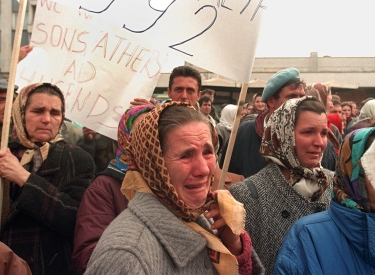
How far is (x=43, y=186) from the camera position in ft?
7.75

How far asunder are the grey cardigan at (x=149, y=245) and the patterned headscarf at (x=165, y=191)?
33 mm

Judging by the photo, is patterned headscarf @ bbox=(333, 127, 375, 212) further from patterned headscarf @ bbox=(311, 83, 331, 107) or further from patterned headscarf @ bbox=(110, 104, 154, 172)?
patterned headscarf @ bbox=(311, 83, 331, 107)

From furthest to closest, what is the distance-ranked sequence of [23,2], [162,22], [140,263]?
1. [162,22]
2. [23,2]
3. [140,263]

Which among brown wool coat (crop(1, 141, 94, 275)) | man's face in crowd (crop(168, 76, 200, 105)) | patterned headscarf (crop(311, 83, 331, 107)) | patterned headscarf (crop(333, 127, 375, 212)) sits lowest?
brown wool coat (crop(1, 141, 94, 275))

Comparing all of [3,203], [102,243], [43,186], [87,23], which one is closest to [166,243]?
[102,243]

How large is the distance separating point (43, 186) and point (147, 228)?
3.50 ft

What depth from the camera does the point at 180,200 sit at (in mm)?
1572

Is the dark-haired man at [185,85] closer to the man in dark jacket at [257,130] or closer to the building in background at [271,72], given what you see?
the man in dark jacket at [257,130]

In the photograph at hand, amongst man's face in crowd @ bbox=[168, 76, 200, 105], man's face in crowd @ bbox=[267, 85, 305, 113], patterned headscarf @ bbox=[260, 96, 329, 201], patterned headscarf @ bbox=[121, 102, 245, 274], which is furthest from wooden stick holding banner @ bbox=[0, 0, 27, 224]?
man's face in crowd @ bbox=[267, 85, 305, 113]

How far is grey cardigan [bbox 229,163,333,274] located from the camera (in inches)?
87.5

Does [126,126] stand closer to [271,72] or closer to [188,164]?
[188,164]

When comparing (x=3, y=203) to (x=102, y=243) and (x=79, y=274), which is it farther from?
(x=102, y=243)

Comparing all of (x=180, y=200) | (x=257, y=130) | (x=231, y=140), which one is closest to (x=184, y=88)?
(x=257, y=130)

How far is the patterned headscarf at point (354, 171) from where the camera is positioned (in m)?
1.62
